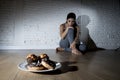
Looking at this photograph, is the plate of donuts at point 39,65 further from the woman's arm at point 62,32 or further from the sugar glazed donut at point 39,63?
the woman's arm at point 62,32

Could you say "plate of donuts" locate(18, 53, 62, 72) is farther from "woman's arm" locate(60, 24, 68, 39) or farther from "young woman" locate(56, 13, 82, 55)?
"woman's arm" locate(60, 24, 68, 39)

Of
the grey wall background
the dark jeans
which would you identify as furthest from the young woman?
the grey wall background

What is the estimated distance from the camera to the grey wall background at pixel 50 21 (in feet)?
11.8

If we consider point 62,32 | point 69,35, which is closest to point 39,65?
point 69,35

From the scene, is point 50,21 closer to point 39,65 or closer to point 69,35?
point 69,35

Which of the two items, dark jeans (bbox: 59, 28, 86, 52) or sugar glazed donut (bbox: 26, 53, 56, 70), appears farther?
dark jeans (bbox: 59, 28, 86, 52)

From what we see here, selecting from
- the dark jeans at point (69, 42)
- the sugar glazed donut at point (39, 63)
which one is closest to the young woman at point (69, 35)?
the dark jeans at point (69, 42)

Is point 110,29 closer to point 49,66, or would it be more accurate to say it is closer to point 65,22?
point 65,22

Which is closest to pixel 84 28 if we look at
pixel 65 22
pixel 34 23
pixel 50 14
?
pixel 65 22

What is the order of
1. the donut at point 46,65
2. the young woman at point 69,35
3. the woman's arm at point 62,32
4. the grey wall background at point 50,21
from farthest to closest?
the grey wall background at point 50,21
the woman's arm at point 62,32
the young woman at point 69,35
the donut at point 46,65

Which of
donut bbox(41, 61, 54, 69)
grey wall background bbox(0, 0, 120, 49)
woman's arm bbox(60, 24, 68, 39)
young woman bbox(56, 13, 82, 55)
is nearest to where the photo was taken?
donut bbox(41, 61, 54, 69)

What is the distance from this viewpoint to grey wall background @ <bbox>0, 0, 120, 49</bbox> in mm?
3588

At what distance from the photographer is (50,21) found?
12.1 feet

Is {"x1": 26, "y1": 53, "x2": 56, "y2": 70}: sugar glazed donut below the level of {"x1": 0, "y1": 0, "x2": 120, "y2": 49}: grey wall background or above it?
below
